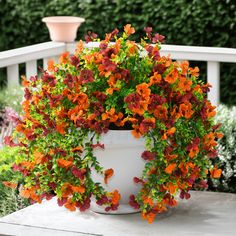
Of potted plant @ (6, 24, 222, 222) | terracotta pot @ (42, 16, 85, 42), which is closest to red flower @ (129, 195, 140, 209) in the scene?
potted plant @ (6, 24, 222, 222)

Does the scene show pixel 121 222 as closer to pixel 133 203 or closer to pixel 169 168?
pixel 133 203

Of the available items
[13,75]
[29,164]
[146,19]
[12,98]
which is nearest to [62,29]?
[13,75]

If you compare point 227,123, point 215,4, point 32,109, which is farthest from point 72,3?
point 32,109

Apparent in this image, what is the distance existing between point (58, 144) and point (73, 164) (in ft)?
0.29

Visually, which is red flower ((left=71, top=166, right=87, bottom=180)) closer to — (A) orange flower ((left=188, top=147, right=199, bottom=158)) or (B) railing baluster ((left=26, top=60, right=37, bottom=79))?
(A) orange flower ((left=188, top=147, right=199, bottom=158))

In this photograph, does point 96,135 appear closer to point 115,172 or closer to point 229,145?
point 115,172

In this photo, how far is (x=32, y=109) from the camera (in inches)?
109

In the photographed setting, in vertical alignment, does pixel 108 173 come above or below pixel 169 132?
below

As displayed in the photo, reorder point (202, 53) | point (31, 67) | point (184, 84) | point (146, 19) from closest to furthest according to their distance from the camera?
point (184, 84), point (202, 53), point (31, 67), point (146, 19)

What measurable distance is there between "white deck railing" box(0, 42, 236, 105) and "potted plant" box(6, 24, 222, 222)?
171 cm

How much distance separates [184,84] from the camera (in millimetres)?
2674

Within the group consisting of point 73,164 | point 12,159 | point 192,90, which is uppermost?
point 192,90

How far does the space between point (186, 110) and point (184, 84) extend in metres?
0.10

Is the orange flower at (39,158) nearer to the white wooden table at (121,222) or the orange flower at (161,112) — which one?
the white wooden table at (121,222)
